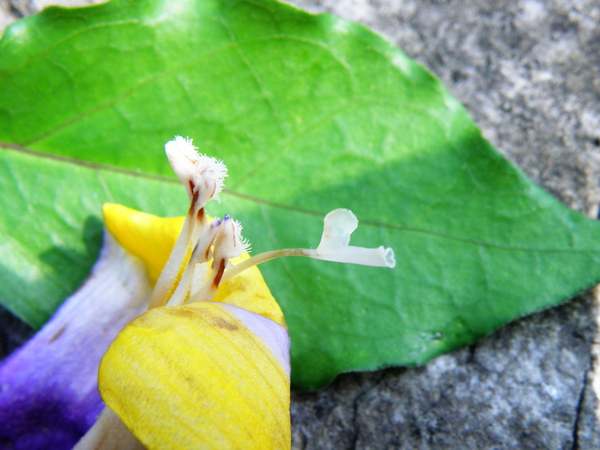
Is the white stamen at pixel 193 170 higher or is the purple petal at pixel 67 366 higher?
the white stamen at pixel 193 170

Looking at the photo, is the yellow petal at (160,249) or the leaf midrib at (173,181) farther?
the leaf midrib at (173,181)

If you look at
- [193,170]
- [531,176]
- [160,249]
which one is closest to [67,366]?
[160,249]

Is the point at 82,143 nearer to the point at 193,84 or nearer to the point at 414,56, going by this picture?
the point at 193,84

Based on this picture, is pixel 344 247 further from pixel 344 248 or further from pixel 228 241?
pixel 228 241

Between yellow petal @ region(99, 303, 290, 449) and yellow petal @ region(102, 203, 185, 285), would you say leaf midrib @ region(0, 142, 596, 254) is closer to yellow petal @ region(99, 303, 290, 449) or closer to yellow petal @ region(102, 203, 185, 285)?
yellow petal @ region(102, 203, 185, 285)

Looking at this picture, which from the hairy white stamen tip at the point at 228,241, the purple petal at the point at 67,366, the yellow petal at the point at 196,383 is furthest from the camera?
the purple petal at the point at 67,366

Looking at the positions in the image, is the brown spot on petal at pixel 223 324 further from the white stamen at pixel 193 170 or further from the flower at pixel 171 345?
the white stamen at pixel 193 170

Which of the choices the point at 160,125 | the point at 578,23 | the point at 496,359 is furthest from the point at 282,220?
the point at 578,23

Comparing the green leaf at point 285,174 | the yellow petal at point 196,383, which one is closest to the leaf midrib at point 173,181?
the green leaf at point 285,174
